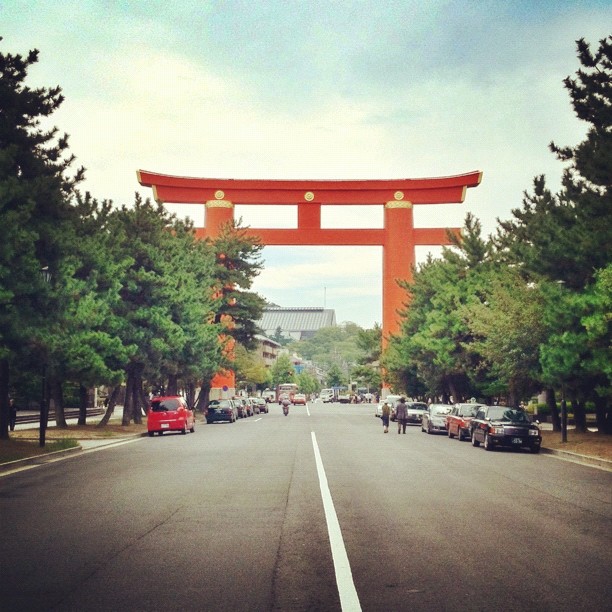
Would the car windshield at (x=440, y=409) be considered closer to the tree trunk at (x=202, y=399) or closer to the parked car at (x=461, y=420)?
the parked car at (x=461, y=420)

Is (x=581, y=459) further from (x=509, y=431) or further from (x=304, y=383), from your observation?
(x=304, y=383)

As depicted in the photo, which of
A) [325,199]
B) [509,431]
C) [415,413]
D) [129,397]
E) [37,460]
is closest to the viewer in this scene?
[37,460]

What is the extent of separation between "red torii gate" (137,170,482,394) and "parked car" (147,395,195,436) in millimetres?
22472

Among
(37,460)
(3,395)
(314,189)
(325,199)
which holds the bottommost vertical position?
(37,460)

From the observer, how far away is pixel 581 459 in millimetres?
23719

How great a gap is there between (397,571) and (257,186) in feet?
164

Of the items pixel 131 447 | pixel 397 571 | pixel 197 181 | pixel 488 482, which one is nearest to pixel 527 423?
pixel 488 482

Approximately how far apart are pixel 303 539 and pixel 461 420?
25.3 metres

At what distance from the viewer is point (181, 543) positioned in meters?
9.18

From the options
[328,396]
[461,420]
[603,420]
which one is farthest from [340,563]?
[328,396]

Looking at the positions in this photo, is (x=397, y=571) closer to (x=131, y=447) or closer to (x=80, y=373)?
(x=131, y=447)

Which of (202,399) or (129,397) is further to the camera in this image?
(202,399)

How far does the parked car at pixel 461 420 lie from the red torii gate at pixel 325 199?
23.3 meters

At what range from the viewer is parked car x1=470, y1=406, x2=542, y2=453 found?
26.4 meters
